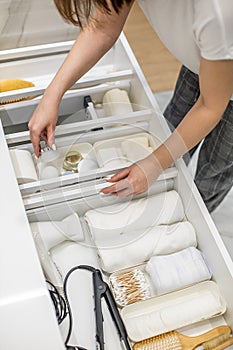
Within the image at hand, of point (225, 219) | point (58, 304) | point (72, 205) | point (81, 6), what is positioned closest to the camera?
point (81, 6)

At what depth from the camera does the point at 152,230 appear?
103cm

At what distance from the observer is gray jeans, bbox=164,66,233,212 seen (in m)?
1.19

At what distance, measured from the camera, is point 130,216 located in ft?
3.34

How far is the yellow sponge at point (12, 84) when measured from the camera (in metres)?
1.30

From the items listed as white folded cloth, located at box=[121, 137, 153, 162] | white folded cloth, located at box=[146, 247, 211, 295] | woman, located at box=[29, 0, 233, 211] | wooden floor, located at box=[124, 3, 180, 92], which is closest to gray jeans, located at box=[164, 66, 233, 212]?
woman, located at box=[29, 0, 233, 211]

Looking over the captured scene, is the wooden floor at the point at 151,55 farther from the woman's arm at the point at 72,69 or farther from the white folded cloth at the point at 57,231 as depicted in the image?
the white folded cloth at the point at 57,231

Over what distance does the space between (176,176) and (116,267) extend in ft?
0.69

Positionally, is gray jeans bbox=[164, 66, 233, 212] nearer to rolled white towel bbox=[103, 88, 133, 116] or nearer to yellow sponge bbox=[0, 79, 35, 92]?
rolled white towel bbox=[103, 88, 133, 116]

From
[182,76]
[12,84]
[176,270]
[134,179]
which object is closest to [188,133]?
[134,179]

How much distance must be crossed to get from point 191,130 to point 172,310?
31 cm

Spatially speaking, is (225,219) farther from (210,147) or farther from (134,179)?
(134,179)

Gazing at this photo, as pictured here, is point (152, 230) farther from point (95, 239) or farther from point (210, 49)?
point (210, 49)

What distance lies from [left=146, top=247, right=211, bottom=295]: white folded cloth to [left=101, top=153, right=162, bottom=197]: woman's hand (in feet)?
0.42

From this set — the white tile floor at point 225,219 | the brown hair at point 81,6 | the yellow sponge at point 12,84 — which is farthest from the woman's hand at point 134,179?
the white tile floor at point 225,219
